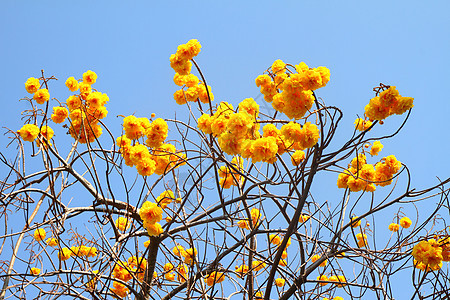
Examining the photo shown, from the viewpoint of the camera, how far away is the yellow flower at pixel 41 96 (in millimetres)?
3298

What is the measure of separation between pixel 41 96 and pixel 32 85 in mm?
111

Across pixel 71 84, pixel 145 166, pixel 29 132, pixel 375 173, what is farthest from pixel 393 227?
pixel 29 132

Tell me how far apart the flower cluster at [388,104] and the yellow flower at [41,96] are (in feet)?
8.16

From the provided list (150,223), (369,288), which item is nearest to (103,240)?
(150,223)

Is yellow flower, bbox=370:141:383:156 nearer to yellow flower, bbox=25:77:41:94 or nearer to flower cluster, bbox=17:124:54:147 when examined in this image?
flower cluster, bbox=17:124:54:147

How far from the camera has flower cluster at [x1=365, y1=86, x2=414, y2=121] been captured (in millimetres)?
2037

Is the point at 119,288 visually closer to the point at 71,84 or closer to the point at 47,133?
the point at 47,133

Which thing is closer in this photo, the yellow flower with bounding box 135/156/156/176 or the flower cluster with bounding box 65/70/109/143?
the yellow flower with bounding box 135/156/156/176

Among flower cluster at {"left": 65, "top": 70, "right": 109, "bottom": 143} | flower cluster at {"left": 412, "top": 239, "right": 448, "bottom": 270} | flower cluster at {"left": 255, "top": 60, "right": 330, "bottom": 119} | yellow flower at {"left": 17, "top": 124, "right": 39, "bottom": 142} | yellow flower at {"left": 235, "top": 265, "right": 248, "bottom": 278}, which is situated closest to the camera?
flower cluster at {"left": 255, "top": 60, "right": 330, "bottom": 119}

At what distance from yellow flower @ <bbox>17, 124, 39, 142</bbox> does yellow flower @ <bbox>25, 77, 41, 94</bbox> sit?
44 centimetres

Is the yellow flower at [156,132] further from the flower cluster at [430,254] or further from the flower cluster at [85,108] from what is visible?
the flower cluster at [430,254]

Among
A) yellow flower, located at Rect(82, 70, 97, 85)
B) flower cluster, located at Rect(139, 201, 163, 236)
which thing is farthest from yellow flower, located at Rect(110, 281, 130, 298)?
yellow flower, located at Rect(82, 70, 97, 85)

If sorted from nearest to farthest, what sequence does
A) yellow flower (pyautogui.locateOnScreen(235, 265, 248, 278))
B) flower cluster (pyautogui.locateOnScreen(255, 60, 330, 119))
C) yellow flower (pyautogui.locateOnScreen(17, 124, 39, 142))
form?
1. flower cluster (pyautogui.locateOnScreen(255, 60, 330, 119))
2. yellow flower (pyautogui.locateOnScreen(235, 265, 248, 278))
3. yellow flower (pyautogui.locateOnScreen(17, 124, 39, 142))

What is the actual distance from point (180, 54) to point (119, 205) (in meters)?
1.53
